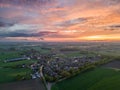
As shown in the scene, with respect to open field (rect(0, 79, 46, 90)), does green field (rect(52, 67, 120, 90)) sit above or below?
below

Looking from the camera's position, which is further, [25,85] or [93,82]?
[93,82]

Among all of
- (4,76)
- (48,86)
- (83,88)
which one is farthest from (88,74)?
(4,76)

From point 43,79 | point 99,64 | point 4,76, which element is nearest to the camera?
point 43,79

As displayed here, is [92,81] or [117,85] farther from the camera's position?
[92,81]

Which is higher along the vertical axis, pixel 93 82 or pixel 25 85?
pixel 25 85

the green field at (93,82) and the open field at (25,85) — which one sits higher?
the open field at (25,85)

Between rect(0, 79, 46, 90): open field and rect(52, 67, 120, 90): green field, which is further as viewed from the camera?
rect(52, 67, 120, 90): green field

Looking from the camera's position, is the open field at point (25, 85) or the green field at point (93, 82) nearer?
the open field at point (25, 85)

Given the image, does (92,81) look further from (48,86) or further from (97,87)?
(48,86)
